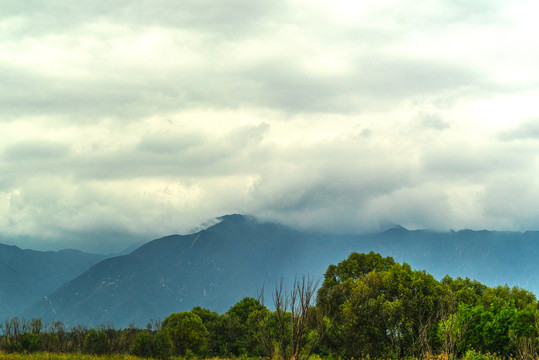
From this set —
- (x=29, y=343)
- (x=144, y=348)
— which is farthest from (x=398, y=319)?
(x=29, y=343)

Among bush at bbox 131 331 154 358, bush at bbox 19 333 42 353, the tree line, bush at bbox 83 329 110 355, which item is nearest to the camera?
the tree line

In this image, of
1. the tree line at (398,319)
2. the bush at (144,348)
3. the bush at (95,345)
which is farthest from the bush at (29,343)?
the bush at (144,348)

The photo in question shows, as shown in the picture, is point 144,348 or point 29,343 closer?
point 144,348

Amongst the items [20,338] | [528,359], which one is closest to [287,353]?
[528,359]

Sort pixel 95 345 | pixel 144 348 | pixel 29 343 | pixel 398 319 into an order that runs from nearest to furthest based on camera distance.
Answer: pixel 398 319 → pixel 144 348 → pixel 95 345 → pixel 29 343

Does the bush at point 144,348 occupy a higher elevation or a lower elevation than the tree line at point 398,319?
lower

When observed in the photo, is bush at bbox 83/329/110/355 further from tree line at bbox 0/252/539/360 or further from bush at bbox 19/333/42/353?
bush at bbox 19/333/42/353

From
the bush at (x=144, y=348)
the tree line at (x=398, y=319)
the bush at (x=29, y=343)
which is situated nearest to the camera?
the tree line at (x=398, y=319)

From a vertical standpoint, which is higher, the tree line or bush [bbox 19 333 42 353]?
the tree line

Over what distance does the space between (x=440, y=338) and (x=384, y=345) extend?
8.12 metres

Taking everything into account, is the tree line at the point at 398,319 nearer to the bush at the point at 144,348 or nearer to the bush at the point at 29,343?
the bush at the point at 144,348

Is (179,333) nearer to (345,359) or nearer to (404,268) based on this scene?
(345,359)

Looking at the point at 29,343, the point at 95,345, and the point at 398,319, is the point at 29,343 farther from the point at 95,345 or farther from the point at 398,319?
the point at 398,319

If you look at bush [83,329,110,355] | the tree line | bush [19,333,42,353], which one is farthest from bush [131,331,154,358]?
bush [19,333,42,353]
